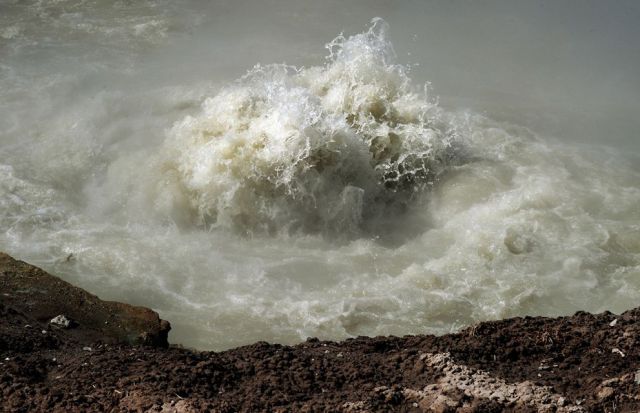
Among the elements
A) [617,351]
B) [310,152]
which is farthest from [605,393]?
A: [310,152]

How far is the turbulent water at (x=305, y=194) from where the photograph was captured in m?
6.47

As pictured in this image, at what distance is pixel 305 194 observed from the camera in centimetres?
779

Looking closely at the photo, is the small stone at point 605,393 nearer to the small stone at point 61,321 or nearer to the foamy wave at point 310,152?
the small stone at point 61,321

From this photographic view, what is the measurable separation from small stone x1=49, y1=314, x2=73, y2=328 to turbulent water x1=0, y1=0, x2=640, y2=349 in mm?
1141

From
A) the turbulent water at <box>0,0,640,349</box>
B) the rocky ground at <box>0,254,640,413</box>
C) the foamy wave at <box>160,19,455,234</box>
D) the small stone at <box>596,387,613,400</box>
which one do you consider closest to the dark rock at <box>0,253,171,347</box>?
the rocky ground at <box>0,254,640,413</box>

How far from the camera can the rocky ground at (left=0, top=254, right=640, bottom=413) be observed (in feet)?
12.6

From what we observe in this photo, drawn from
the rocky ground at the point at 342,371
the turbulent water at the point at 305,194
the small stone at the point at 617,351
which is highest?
the turbulent water at the point at 305,194

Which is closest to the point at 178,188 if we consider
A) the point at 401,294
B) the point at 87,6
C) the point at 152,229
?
the point at 152,229

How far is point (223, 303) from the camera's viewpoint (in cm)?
630

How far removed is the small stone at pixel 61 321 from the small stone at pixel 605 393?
3459 mm

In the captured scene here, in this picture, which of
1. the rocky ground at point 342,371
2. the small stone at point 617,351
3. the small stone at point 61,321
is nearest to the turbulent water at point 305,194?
the small stone at point 61,321

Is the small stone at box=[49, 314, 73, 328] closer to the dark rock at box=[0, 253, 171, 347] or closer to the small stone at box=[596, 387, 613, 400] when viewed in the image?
the dark rock at box=[0, 253, 171, 347]

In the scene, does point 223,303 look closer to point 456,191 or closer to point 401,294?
point 401,294

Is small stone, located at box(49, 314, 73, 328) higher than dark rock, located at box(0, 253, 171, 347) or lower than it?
lower
